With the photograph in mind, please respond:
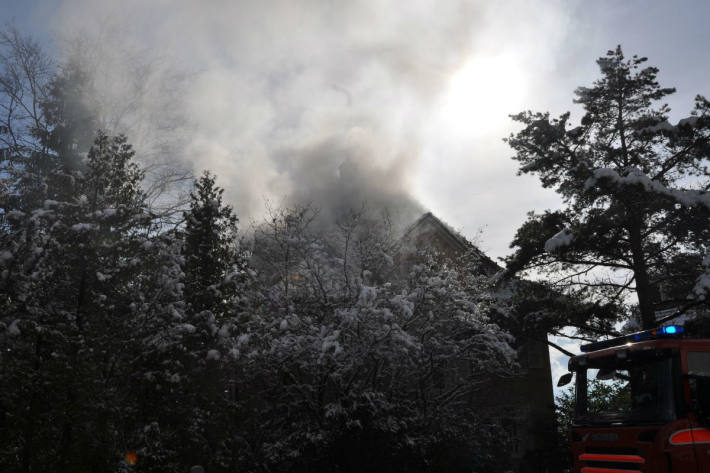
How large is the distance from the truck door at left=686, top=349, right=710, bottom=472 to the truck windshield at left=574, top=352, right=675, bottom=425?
20cm

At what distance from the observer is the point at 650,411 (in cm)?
596

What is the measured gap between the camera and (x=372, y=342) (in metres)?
11.4

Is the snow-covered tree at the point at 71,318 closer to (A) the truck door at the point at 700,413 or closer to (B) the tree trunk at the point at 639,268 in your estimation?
(A) the truck door at the point at 700,413

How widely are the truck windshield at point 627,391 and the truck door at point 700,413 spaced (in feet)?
0.65

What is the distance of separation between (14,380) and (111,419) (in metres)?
1.48

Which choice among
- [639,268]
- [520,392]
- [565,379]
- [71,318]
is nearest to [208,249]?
[71,318]

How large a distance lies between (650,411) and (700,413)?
19.1 inches

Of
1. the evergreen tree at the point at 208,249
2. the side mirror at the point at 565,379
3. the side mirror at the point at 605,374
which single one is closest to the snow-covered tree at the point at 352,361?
the evergreen tree at the point at 208,249

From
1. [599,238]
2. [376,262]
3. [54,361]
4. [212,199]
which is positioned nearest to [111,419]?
[54,361]

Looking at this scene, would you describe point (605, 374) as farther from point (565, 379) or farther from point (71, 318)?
point (71, 318)

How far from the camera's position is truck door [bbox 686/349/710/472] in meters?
5.49

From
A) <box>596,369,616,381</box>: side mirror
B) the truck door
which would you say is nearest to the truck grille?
the truck door

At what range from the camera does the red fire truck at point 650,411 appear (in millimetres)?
5570

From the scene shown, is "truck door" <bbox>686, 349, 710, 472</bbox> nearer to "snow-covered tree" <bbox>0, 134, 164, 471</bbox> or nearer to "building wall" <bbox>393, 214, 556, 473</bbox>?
"snow-covered tree" <bbox>0, 134, 164, 471</bbox>
